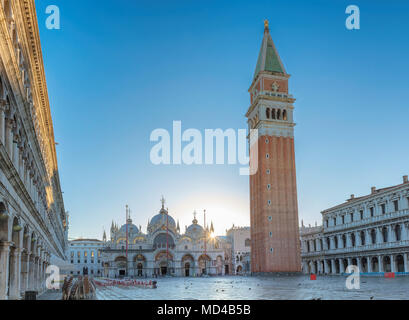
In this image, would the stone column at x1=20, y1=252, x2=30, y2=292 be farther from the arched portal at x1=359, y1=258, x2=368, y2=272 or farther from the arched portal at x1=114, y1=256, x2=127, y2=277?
the arched portal at x1=114, y1=256, x2=127, y2=277

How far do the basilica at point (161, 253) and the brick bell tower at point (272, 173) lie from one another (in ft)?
66.9

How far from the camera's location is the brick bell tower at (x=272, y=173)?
62594mm

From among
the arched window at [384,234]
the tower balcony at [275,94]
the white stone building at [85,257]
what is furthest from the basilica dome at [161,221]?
the arched window at [384,234]

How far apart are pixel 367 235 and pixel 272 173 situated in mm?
17222

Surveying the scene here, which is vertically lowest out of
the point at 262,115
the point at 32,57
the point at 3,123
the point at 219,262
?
the point at 219,262

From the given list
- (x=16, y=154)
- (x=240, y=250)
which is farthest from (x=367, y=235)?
(x=16, y=154)

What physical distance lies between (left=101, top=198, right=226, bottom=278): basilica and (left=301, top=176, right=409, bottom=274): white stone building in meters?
22.9

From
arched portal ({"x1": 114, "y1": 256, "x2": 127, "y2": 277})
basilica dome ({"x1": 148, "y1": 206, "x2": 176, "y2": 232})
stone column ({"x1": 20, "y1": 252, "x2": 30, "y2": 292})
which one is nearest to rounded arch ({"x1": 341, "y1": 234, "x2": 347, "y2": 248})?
basilica dome ({"x1": 148, "y1": 206, "x2": 176, "y2": 232})

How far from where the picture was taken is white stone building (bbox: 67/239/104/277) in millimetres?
120750

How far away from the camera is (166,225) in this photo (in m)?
86.9

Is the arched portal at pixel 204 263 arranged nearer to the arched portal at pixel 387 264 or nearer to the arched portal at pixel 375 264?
the arched portal at pixel 375 264
